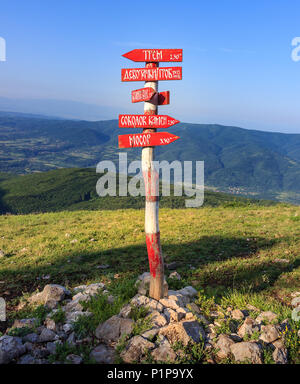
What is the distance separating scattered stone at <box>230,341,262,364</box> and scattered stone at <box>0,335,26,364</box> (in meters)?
4.18

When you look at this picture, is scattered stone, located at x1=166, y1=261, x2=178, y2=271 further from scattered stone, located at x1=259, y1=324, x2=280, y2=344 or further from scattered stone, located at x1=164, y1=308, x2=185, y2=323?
scattered stone, located at x1=259, y1=324, x2=280, y2=344

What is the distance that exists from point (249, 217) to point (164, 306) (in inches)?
590

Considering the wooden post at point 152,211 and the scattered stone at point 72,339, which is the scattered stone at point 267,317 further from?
the scattered stone at point 72,339

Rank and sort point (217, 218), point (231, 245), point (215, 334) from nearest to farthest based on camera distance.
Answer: point (215, 334)
point (231, 245)
point (217, 218)

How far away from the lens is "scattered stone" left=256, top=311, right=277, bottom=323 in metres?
6.88

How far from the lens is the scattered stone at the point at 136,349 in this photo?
5758mm

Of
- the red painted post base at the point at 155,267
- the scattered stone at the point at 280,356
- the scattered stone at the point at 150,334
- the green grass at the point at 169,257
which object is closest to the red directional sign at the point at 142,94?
the red painted post base at the point at 155,267

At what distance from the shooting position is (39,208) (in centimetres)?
12650

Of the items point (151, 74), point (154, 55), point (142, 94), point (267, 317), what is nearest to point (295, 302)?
point (267, 317)

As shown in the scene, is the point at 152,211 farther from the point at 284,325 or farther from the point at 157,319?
the point at 284,325

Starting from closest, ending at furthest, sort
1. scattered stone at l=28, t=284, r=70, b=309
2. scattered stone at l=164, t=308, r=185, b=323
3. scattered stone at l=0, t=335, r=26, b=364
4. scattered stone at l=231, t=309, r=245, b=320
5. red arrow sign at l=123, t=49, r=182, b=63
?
1. scattered stone at l=0, t=335, r=26, b=364
2. scattered stone at l=164, t=308, r=185, b=323
3. scattered stone at l=231, t=309, r=245, b=320
4. red arrow sign at l=123, t=49, r=182, b=63
5. scattered stone at l=28, t=284, r=70, b=309

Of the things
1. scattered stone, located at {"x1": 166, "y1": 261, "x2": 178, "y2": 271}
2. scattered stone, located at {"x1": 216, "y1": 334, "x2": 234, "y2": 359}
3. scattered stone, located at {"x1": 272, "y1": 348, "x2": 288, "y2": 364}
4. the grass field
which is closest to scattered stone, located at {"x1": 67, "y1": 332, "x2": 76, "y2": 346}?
scattered stone, located at {"x1": 216, "y1": 334, "x2": 234, "y2": 359}

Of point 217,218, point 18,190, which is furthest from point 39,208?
point 217,218
